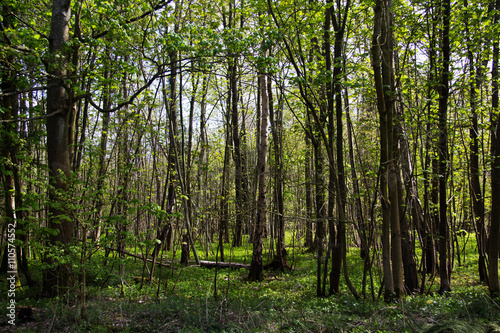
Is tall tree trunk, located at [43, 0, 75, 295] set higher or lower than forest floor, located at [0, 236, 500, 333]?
higher

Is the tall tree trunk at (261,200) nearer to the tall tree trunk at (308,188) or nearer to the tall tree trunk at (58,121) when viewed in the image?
the tall tree trunk at (308,188)

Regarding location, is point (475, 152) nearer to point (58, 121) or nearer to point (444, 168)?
→ point (444, 168)

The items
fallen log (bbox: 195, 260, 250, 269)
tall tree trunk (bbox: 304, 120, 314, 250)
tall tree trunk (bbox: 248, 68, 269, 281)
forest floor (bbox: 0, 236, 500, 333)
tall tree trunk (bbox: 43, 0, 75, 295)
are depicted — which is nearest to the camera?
forest floor (bbox: 0, 236, 500, 333)

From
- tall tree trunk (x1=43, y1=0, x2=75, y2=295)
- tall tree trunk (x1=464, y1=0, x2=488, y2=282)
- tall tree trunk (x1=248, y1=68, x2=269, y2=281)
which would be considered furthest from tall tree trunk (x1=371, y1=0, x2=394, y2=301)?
tall tree trunk (x1=43, y1=0, x2=75, y2=295)

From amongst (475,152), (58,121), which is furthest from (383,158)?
(58,121)

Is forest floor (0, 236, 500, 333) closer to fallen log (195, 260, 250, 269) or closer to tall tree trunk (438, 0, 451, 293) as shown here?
tall tree trunk (438, 0, 451, 293)

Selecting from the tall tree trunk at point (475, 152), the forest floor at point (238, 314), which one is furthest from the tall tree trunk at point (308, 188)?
the tall tree trunk at point (475, 152)

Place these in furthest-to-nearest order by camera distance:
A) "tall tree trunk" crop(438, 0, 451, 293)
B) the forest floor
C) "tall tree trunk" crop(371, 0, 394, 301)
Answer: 1. "tall tree trunk" crop(438, 0, 451, 293)
2. "tall tree trunk" crop(371, 0, 394, 301)
3. the forest floor

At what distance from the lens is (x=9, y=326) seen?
441 centimetres

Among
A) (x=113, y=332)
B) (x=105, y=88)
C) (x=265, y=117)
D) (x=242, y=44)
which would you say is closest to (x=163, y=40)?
(x=242, y=44)

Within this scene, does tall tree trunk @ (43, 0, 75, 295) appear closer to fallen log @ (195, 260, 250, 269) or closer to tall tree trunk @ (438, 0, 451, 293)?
fallen log @ (195, 260, 250, 269)

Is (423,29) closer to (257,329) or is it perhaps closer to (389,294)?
(389,294)

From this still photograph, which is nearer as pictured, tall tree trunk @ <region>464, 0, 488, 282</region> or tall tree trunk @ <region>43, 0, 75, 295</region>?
tall tree trunk @ <region>43, 0, 75, 295</region>

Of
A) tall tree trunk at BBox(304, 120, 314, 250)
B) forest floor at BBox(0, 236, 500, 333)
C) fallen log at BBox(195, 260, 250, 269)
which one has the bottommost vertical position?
fallen log at BBox(195, 260, 250, 269)
